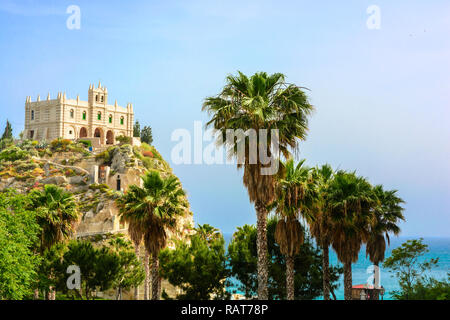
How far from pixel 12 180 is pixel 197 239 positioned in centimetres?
7669

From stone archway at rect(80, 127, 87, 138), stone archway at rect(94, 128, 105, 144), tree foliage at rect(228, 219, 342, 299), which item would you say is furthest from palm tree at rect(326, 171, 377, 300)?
stone archway at rect(80, 127, 87, 138)

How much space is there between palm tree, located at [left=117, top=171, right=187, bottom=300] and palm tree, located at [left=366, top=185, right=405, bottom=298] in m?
15.9

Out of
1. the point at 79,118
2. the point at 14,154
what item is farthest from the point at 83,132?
the point at 14,154

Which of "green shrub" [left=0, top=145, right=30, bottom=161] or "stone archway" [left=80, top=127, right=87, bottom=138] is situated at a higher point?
"stone archway" [left=80, top=127, right=87, bottom=138]

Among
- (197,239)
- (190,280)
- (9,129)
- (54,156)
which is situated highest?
(9,129)

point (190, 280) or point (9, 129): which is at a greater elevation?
point (9, 129)

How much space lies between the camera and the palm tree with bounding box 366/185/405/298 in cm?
3759

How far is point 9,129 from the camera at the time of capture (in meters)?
140

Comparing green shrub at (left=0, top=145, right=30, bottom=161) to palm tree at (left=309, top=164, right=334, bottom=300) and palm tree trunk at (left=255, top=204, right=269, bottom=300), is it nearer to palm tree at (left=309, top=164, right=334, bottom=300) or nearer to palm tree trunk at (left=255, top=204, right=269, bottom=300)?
palm tree at (left=309, top=164, right=334, bottom=300)

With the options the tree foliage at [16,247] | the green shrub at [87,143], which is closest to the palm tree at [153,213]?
the tree foliage at [16,247]

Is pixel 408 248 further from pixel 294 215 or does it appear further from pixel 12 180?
pixel 12 180
